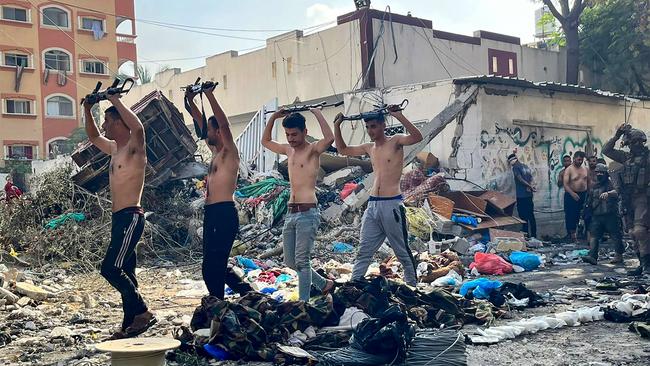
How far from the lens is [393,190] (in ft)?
23.2

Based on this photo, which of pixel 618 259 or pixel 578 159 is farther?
pixel 578 159

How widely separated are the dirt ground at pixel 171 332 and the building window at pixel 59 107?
Answer: 3397 cm

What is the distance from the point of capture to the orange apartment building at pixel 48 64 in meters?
39.4

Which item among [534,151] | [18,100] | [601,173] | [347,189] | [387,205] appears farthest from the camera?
[18,100]

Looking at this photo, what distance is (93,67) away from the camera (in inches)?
1686

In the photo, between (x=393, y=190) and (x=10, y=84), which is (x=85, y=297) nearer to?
(x=393, y=190)

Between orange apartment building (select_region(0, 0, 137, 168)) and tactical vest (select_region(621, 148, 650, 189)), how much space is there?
115 feet

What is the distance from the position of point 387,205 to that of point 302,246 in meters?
1.06

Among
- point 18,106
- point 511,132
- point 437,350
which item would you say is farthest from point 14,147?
point 437,350

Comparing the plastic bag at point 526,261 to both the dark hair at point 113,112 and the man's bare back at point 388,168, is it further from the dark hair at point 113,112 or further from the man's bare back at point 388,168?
the dark hair at point 113,112

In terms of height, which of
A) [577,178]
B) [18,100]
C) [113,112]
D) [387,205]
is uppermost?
[18,100]

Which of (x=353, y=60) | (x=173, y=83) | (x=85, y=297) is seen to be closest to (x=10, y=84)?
(x=173, y=83)

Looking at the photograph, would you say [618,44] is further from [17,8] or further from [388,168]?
[17,8]

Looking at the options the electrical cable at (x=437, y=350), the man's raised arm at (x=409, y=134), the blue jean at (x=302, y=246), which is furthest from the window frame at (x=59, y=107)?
the electrical cable at (x=437, y=350)
